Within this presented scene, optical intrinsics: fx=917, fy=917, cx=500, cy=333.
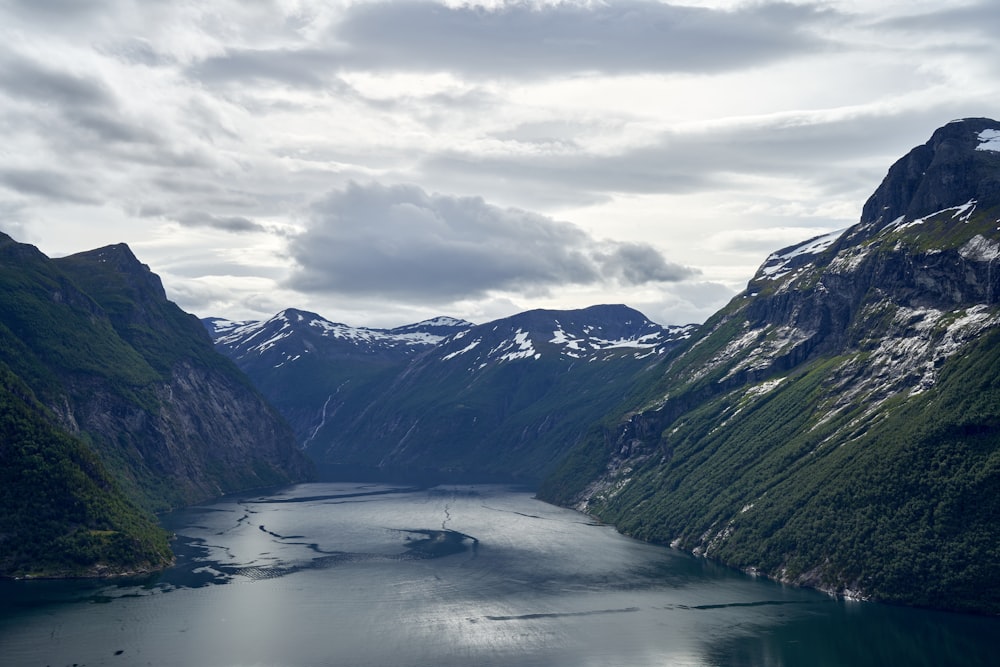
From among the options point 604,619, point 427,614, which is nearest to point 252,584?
point 427,614

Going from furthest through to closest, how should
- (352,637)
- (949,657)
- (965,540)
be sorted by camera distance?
(965,540) → (352,637) → (949,657)

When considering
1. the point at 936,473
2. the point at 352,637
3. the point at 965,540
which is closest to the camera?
the point at 352,637

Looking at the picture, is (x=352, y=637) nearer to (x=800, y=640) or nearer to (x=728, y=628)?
(x=728, y=628)

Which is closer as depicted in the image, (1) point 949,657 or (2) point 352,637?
(1) point 949,657

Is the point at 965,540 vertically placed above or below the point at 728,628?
above

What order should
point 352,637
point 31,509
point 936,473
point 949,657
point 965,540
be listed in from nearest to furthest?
point 949,657 → point 352,637 → point 965,540 → point 936,473 → point 31,509

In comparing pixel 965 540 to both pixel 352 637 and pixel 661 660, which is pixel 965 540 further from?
pixel 352 637

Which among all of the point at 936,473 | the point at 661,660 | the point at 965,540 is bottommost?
the point at 661,660

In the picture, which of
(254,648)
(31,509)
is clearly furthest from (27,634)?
(31,509)

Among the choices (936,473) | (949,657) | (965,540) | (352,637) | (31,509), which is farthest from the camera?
(31,509)
